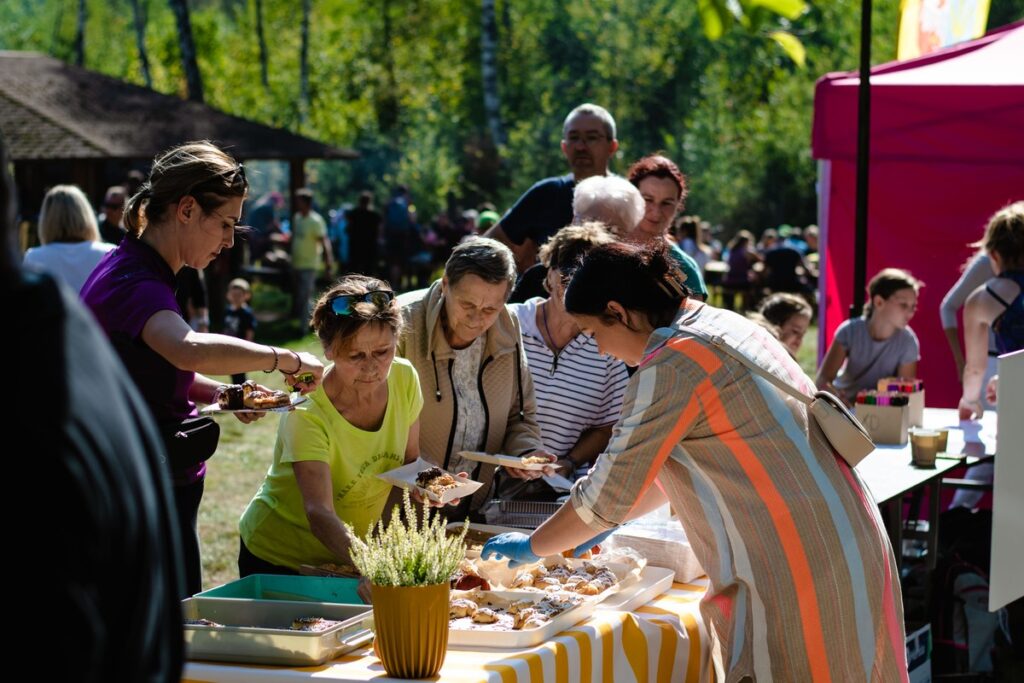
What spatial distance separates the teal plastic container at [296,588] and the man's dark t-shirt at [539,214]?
7.84 ft

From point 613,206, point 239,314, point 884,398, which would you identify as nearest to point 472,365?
point 613,206

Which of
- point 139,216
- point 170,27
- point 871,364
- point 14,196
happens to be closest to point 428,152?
point 170,27

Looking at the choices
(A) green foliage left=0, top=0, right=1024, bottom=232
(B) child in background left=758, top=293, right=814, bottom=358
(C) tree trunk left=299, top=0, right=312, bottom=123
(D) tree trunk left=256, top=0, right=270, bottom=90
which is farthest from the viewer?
(D) tree trunk left=256, top=0, right=270, bottom=90

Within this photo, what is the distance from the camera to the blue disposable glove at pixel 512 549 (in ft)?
7.91

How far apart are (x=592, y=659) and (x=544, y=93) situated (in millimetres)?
25305

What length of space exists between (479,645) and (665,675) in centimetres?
43

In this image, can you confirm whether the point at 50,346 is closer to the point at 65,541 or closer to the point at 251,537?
the point at 65,541

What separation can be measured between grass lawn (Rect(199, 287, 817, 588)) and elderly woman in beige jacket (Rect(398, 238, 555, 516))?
1290 millimetres

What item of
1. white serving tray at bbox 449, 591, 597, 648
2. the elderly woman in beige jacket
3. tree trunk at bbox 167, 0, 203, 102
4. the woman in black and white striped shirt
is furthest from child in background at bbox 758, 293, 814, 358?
tree trunk at bbox 167, 0, 203, 102

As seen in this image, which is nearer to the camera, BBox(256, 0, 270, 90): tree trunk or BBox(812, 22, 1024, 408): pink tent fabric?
BBox(812, 22, 1024, 408): pink tent fabric

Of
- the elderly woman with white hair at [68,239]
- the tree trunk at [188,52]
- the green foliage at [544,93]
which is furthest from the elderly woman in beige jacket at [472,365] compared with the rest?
the green foliage at [544,93]

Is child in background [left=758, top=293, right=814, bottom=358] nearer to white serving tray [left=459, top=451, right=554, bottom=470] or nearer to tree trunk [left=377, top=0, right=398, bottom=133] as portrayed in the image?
white serving tray [left=459, top=451, right=554, bottom=470]

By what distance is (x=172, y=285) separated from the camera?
8.73 ft

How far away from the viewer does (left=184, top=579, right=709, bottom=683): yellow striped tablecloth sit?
2102 mm
